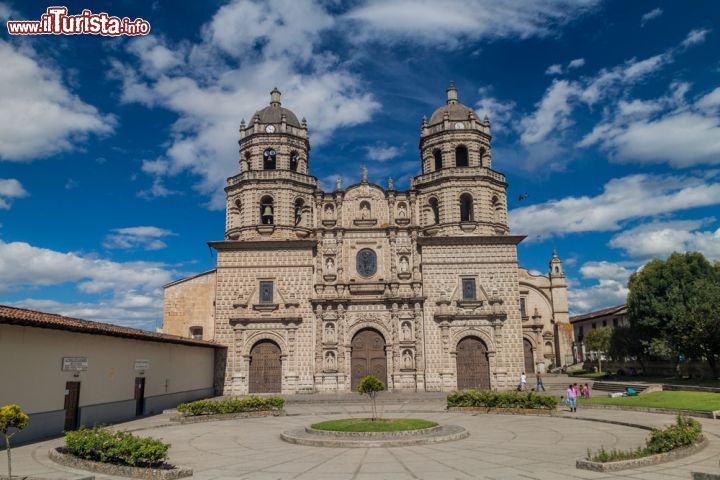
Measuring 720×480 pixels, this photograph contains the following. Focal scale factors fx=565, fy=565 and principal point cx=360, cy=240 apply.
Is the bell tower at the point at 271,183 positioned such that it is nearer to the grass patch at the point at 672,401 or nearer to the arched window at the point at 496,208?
the arched window at the point at 496,208

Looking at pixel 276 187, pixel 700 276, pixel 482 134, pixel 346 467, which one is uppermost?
pixel 482 134

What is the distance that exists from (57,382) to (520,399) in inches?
695

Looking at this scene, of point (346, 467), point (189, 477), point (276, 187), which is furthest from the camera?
point (276, 187)

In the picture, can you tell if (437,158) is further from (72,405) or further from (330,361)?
(72,405)

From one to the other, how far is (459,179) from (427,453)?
2536 cm

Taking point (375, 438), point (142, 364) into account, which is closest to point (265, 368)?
point (142, 364)

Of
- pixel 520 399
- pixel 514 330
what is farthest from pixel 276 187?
pixel 520 399

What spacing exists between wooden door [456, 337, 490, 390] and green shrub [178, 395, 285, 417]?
45.5ft

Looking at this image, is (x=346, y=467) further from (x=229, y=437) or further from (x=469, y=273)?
(x=469, y=273)

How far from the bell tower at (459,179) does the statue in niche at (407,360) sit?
826 centimetres

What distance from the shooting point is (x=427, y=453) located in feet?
47.9

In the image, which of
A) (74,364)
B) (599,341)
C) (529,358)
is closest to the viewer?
(74,364)

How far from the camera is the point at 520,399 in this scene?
78.2 ft

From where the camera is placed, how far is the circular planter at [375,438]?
15.9 metres
